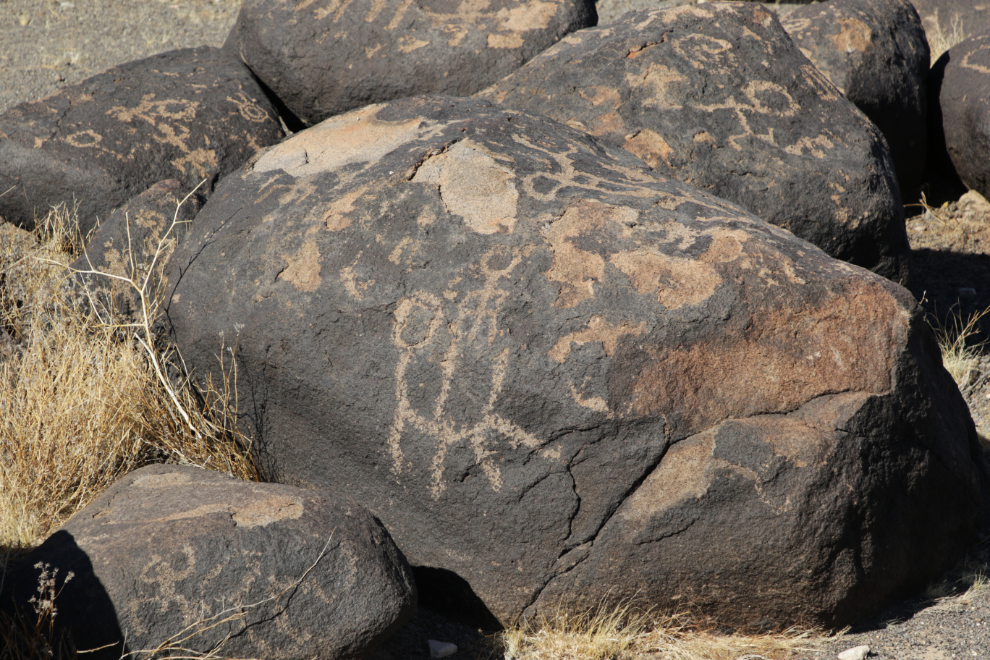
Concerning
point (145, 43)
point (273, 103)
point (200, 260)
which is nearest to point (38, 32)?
point (145, 43)

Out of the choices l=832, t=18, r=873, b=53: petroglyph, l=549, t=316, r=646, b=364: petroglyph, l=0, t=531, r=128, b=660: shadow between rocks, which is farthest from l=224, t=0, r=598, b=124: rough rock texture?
l=0, t=531, r=128, b=660: shadow between rocks

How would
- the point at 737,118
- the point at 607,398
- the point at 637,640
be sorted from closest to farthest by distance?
1. the point at 607,398
2. the point at 637,640
3. the point at 737,118

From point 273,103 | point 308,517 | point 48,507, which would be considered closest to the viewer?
point 308,517

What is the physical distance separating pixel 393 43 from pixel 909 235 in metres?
3.31

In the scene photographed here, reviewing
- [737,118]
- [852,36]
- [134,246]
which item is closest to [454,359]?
[134,246]

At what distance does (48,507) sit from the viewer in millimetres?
2572

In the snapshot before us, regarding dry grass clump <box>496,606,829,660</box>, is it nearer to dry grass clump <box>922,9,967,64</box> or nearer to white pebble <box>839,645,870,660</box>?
white pebble <box>839,645,870,660</box>

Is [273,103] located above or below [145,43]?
below

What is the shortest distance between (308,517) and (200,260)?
1056 mm

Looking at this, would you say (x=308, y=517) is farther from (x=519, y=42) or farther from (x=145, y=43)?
(x=145, y=43)

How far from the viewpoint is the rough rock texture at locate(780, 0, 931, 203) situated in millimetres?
4277

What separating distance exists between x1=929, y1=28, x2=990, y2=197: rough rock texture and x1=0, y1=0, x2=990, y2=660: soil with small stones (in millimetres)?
266

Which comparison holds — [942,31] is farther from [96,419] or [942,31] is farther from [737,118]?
[96,419]

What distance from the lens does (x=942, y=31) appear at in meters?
6.31
